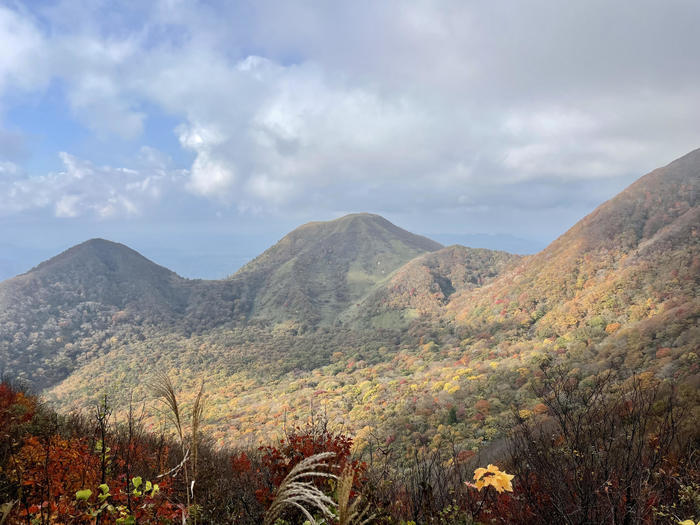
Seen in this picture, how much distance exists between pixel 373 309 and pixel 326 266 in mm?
44079

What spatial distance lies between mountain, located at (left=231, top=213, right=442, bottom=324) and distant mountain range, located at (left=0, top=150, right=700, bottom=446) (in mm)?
715

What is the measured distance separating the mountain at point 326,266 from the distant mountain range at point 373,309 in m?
0.71

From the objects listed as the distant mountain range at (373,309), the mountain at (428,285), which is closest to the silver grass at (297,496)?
the distant mountain range at (373,309)

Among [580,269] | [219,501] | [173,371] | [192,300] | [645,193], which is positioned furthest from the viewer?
[192,300]

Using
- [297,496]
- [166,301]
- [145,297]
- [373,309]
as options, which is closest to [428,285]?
[373,309]

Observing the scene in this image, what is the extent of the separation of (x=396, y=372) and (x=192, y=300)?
267 ft

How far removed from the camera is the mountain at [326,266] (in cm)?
10600

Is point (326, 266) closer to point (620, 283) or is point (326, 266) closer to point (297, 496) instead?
point (620, 283)

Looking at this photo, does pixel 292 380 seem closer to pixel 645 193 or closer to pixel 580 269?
pixel 580 269

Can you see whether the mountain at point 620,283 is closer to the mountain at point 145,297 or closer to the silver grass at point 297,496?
the silver grass at point 297,496

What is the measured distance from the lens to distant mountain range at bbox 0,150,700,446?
123 feet

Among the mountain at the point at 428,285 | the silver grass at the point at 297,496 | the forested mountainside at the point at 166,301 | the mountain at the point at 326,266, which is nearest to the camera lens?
the silver grass at the point at 297,496

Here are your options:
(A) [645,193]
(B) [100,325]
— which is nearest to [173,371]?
(B) [100,325]

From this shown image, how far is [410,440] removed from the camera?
2709 centimetres
